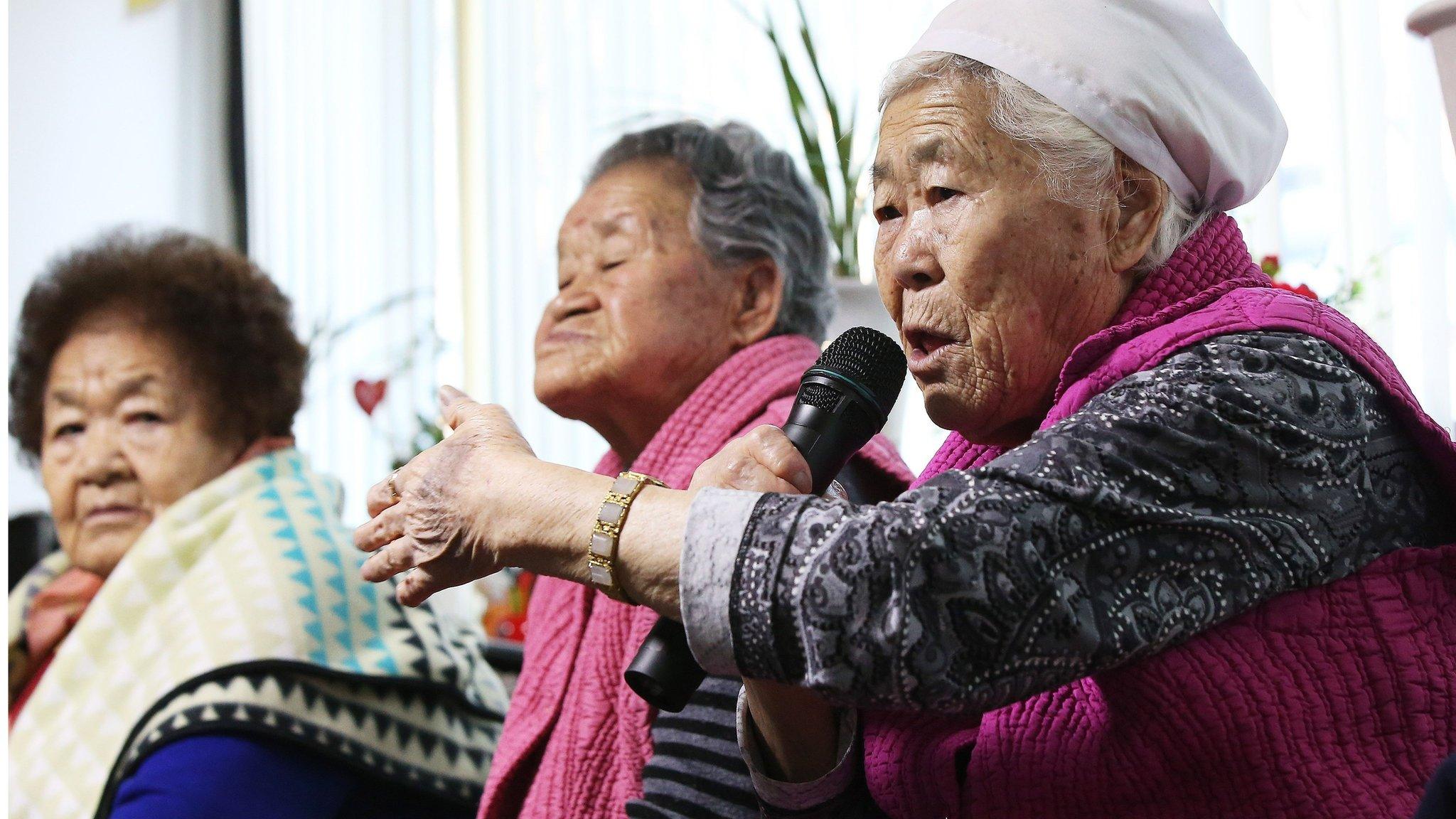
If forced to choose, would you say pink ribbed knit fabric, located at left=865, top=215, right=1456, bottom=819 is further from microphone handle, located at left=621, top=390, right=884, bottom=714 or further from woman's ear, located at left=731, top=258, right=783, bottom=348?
woman's ear, located at left=731, top=258, right=783, bottom=348

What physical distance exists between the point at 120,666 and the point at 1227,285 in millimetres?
1558

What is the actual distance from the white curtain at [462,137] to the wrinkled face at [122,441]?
142 cm

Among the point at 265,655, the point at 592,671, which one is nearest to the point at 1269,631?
the point at 592,671

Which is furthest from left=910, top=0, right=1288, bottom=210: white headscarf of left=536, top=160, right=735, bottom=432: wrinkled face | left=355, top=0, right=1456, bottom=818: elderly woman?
left=536, top=160, right=735, bottom=432: wrinkled face

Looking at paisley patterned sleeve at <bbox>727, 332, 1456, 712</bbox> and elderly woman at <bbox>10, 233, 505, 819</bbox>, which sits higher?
paisley patterned sleeve at <bbox>727, 332, 1456, 712</bbox>

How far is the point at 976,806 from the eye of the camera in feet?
3.22

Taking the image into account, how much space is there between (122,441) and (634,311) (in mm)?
934

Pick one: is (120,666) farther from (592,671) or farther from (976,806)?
(976,806)

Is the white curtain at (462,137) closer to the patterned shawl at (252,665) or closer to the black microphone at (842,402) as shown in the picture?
the patterned shawl at (252,665)

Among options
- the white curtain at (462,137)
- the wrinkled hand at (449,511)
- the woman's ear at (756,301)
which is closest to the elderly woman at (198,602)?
the woman's ear at (756,301)

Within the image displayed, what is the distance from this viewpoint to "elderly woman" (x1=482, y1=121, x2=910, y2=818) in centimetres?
143

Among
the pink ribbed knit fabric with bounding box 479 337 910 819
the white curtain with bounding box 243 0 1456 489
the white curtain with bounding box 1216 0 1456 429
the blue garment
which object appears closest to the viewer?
the pink ribbed knit fabric with bounding box 479 337 910 819

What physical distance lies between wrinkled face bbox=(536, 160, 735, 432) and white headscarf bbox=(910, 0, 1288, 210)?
0.68 m

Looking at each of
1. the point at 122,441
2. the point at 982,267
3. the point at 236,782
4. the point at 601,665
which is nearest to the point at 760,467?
the point at 982,267
